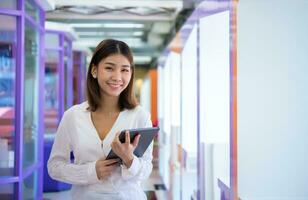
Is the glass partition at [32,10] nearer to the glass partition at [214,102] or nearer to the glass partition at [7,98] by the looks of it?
the glass partition at [7,98]

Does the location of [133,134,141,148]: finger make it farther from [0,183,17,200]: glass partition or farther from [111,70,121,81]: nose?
[0,183,17,200]: glass partition

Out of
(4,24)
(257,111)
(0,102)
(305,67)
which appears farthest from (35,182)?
(305,67)

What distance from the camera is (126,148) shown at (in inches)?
62.7

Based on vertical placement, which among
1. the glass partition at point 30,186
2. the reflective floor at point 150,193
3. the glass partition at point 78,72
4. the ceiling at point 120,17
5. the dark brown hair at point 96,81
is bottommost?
the reflective floor at point 150,193

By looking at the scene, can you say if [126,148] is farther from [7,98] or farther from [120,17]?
[120,17]

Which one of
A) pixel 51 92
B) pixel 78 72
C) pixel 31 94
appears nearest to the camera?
pixel 31 94

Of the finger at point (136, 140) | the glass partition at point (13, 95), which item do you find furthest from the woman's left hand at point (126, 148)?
the glass partition at point (13, 95)

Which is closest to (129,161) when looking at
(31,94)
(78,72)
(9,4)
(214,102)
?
(214,102)

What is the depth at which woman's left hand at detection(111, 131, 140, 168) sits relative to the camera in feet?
5.15

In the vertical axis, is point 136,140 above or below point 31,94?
below

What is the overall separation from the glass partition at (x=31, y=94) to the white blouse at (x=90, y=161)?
222 centimetres

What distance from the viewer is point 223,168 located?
3.38 metres

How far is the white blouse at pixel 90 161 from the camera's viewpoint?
1.66 metres

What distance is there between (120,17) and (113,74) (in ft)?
17.6
